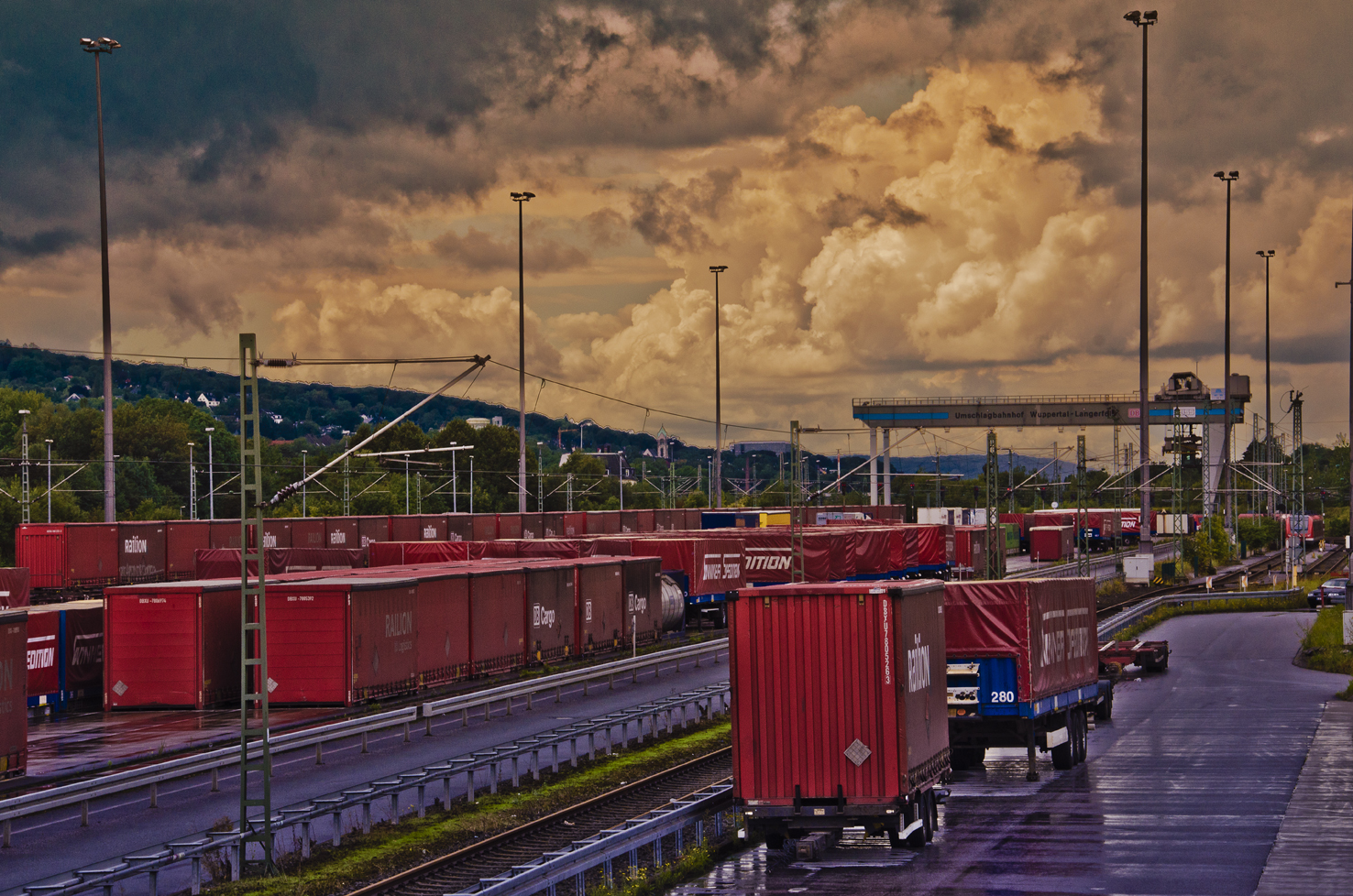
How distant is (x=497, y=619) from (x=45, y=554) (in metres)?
38.5

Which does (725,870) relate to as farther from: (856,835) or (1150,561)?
(1150,561)

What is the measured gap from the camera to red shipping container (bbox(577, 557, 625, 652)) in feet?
157

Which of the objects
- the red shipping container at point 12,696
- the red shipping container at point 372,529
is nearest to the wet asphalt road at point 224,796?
the red shipping container at point 12,696

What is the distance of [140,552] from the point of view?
7294 centimetres

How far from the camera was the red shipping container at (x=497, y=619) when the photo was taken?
134 ft

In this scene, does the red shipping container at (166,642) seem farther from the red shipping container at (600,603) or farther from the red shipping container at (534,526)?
the red shipping container at (534,526)

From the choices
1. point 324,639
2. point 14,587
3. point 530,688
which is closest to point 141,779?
point 324,639

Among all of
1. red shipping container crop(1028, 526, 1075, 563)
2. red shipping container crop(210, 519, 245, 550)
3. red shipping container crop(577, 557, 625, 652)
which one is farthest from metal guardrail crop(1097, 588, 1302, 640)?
red shipping container crop(210, 519, 245, 550)

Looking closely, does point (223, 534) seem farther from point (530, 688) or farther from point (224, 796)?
point (224, 796)

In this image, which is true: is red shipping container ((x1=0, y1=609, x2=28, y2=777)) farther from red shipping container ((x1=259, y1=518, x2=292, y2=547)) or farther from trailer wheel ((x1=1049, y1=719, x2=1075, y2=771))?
red shipping container ((x1=259, y1=518, x2=292, y2=547))

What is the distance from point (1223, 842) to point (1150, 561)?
2313 inches

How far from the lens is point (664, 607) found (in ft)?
186

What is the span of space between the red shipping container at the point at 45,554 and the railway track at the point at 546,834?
5173 centimetres

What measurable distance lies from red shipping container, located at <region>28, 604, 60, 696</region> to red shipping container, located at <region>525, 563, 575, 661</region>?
13731 millimetres
